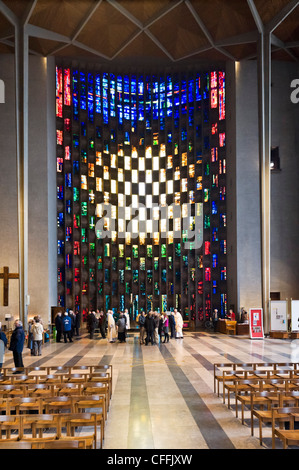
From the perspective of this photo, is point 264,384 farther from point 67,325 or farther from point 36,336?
point 67,325

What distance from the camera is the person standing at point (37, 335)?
16.3 meters

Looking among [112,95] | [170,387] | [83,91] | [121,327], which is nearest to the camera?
[170,387]

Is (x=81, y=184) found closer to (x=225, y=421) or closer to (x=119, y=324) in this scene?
(x=119, y=324)

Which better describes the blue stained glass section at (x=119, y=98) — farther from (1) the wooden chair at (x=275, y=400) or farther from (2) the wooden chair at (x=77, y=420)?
(2) the wooden chair at (x=77, y=420)

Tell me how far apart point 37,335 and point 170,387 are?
685 centimetres

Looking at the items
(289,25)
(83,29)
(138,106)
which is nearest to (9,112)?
(83,29)

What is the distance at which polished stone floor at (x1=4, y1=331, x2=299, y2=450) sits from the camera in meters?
7.20

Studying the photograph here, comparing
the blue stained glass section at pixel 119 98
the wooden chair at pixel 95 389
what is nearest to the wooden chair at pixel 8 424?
the wooden chair at pixel 95 389

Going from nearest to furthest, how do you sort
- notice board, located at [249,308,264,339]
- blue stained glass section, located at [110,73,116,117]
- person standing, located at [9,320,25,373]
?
person standing, located at [9,320,25,373], notice board, located at [249,308,264,339], blue stained glass section, located at [110,73,116,117]

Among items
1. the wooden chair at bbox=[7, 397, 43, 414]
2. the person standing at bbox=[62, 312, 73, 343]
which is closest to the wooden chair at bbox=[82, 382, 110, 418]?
the wooden chair at bbox=[7, 397, 43, 414]

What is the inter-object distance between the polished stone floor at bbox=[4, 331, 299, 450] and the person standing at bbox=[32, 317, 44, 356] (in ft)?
0.89

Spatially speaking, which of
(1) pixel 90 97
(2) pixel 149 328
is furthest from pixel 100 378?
(1) pixel 90 97

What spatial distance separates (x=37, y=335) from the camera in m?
16.5

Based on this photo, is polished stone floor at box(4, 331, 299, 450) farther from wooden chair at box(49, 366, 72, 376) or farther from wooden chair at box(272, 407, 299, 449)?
wooden chair at box(49, 366, 72, 376)
